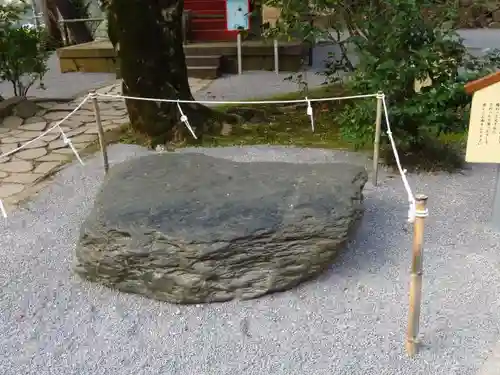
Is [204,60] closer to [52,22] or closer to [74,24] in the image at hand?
[74,24]

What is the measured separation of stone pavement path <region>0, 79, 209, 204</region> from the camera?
539 cm

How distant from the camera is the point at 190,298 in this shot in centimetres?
320

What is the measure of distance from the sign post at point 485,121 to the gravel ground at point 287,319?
70cm

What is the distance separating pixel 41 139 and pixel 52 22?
10.1m

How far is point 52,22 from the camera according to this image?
15430 millimetres

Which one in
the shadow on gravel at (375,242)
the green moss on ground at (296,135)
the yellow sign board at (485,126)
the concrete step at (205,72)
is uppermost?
the yellow sign board at (485,126)

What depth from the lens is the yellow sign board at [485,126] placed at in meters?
3.43

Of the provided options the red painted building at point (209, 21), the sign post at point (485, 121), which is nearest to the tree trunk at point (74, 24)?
the red painted building at point (209, 21)

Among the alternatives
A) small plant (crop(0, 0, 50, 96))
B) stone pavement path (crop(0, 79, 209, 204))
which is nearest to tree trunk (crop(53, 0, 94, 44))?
small plant (crop(0, 0, 50, 96))

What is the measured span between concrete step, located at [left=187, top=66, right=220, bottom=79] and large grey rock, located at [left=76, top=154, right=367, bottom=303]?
7053 millimetres

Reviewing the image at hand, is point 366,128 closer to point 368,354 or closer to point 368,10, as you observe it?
point 368,10

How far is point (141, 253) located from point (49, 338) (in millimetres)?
668

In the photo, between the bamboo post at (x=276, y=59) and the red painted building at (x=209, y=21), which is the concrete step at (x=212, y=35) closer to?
the red painted building at (x=209, y=21)

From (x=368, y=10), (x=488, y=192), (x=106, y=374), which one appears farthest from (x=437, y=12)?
(x=106, y=374)
